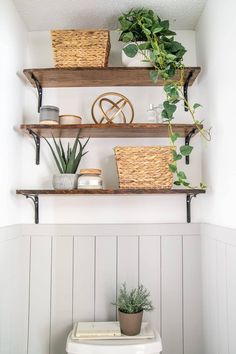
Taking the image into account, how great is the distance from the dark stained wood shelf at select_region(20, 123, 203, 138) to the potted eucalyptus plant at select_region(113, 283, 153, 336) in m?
0.73

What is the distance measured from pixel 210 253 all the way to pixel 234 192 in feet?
1.27

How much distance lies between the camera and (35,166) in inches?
65.0

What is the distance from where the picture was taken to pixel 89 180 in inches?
57.4

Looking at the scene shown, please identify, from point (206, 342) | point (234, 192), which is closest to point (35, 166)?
point (234, 192)

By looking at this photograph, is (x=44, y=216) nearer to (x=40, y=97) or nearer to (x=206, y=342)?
(x=40, y=97)

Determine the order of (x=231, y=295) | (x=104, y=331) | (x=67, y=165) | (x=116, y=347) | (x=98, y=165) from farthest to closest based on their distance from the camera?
1. (x=98, y=165)
2. (x=67, y=165)
3. (x=104, y=331)
4. (x=116, y=347)
5. (x=231, y=295)

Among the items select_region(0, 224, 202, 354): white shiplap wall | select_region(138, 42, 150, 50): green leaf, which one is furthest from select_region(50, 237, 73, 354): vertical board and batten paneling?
select_region(138, 42, 150, 50): green leaf

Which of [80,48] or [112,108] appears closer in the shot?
[80,48]

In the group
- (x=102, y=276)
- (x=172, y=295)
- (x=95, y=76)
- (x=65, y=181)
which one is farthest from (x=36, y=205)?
(x=172, y=295)

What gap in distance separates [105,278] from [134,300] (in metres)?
0.20

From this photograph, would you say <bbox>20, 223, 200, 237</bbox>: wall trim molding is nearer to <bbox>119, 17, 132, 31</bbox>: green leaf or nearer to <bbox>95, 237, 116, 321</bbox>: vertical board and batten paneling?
<bbox>95, 237, 116, 321</bbox>: vertical board and batten paneling

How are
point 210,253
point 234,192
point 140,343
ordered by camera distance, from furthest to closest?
1. point 210,253
2. point 140,343
3. point 234,192

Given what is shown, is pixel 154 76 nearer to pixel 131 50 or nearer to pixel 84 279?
pixel 131 50

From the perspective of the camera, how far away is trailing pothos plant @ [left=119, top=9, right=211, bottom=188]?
139 centimetres
